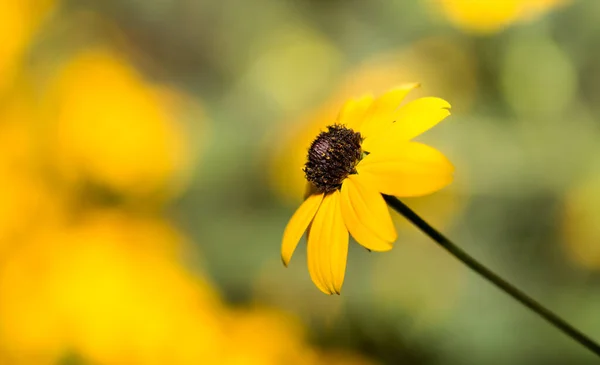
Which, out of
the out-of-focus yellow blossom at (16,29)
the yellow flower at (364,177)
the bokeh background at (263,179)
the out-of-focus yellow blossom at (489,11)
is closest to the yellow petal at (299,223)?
the yellow flower at (364,177)

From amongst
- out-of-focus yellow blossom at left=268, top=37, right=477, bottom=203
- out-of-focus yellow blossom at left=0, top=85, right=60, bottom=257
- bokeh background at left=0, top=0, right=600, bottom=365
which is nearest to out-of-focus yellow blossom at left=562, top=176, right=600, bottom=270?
bokeh background at left=0, top=0, right=600, bottom=365

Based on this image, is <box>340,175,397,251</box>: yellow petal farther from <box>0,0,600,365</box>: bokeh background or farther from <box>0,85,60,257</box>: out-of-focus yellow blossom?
<box>0,85,60,257</box>: out-of-focus yellow blossom

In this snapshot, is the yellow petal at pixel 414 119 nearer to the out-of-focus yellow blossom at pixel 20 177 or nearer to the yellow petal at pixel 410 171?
the yellow petal at pixel 410 171

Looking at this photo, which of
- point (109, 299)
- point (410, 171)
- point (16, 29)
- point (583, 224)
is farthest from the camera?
point (16, 29)

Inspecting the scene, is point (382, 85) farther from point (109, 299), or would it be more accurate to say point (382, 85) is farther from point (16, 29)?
point (16, 29)

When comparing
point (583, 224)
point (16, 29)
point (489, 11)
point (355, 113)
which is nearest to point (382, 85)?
point (489, 11)
